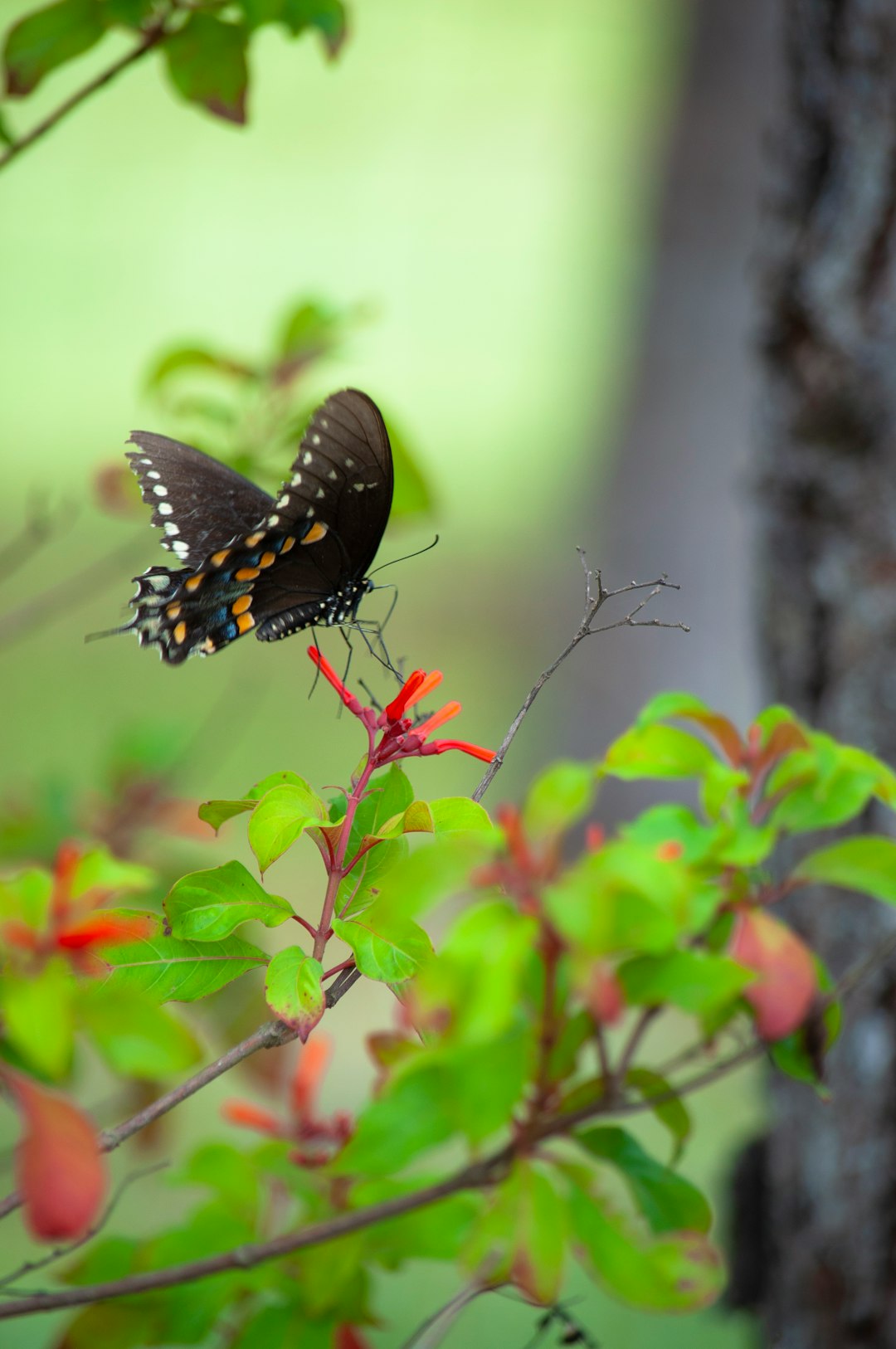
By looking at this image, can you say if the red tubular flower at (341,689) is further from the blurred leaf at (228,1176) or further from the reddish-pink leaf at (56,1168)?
the blurred leaf at (228,1176)

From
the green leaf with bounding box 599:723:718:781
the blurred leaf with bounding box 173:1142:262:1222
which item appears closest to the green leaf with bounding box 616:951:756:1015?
the green leaf with bounding box 599:723:718:781

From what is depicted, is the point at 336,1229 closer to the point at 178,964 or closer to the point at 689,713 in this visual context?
the point at 178,964

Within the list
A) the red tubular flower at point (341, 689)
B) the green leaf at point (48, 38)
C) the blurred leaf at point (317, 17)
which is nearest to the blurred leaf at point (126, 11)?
the green leaf at point (48, 38)

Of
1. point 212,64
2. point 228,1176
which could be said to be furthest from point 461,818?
point 212,64

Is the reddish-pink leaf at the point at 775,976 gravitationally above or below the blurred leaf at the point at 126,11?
below

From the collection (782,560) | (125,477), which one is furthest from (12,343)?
(782,560)

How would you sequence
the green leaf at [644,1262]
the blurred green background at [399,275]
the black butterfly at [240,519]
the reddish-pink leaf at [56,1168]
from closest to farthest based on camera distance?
the reddish-pink leaf at [56,1168], the green leaf at [644,1262], the black butterfly at [240,519], the blurred green background at [399,275]
